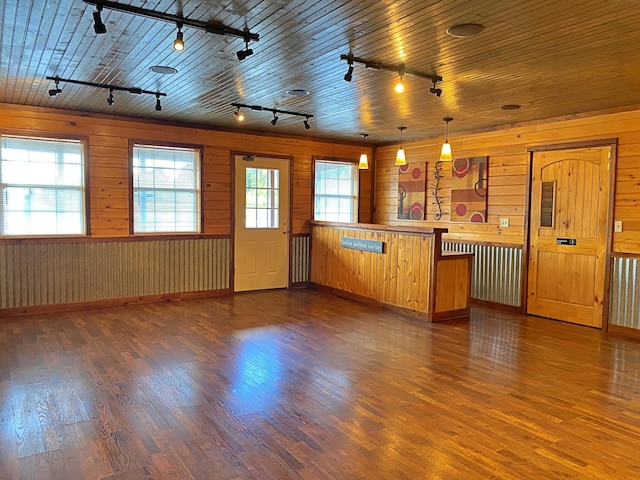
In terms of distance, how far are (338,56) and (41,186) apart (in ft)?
14.0

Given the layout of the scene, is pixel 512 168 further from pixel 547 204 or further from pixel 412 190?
pixel 412 190

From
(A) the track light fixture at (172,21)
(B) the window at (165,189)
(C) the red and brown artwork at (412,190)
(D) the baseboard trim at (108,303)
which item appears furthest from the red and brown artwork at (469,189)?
(A) the track light fixture at (172,21)

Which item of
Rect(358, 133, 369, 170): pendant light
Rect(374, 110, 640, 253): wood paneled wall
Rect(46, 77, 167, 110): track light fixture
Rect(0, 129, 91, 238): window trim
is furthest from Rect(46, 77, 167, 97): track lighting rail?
Rect(374, 110, 640, 253): wood paneled wall

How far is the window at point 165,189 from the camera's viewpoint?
649 cm

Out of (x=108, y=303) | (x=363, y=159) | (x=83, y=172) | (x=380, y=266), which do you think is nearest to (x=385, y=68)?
(x=380, y=266)

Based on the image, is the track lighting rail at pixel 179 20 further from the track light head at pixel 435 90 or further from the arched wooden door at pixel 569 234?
the arched wooden door at pixel 569 234

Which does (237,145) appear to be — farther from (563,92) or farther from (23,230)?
(563,92)

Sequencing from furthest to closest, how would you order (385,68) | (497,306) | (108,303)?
(497,306), (108,303), (385,68)

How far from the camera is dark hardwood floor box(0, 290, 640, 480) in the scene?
98.2 inches

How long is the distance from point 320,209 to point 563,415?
18.4 ft

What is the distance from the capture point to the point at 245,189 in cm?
729

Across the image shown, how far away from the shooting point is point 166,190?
6.69 metres

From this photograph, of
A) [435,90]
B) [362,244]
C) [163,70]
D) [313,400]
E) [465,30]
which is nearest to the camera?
[465,30]

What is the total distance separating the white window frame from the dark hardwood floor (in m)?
1.63
